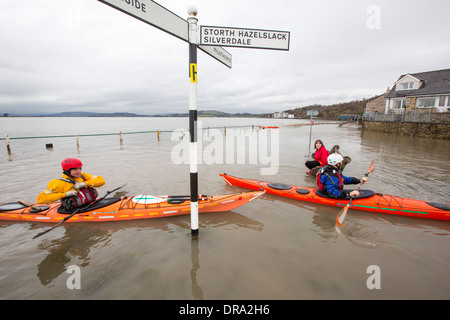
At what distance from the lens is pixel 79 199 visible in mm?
4742

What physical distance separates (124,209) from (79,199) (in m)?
1.01

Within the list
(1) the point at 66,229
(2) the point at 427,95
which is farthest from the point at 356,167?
(2) the point at 427,95

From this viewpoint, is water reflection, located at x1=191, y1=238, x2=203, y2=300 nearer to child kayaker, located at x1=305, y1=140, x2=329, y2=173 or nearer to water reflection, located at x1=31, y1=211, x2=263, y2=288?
water reflection, located at x1=31, y1=211, x2=263, y2=288

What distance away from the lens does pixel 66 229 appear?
15.0 feet

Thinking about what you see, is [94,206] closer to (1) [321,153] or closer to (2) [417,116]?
(1) [321,153]

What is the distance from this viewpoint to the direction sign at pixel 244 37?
3180mm

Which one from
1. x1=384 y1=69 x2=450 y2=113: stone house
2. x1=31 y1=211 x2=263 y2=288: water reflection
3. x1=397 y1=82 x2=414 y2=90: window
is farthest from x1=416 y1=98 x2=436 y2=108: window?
x1=31 y1=211 x2=263 y2=288: water reflection

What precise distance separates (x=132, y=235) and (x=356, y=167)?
409 inches

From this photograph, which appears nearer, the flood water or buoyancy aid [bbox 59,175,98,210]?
the flood water

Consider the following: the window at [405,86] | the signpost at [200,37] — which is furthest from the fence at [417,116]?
the signpost at [200,37]

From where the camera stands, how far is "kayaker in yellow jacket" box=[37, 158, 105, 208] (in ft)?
13.8

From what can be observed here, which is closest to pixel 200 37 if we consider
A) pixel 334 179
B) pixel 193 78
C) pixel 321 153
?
pixel 193 78

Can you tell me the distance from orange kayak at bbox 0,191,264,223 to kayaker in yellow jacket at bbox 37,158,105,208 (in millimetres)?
276
